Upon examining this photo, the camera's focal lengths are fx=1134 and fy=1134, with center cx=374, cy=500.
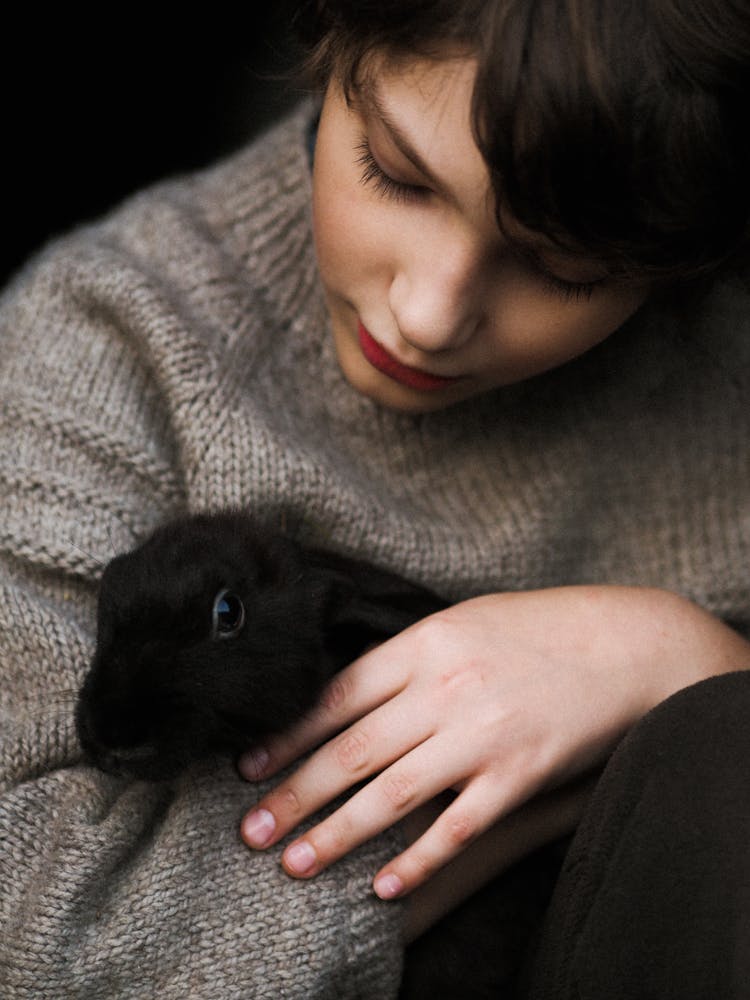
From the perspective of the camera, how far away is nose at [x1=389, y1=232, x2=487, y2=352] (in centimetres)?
94

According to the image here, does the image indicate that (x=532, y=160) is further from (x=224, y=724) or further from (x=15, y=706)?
(x=15, y=706)

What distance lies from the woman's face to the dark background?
0.68m

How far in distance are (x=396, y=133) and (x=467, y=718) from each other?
1.67 feet

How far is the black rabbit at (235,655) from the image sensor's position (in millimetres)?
864

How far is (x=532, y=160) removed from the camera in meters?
0.87

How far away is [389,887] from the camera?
3.17 ft

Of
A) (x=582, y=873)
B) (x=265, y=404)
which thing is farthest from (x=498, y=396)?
(x=582, y=873)

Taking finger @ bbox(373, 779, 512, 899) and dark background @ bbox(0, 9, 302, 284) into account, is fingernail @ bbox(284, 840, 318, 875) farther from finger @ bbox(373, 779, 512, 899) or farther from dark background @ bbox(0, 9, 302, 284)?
dark background @ bbox(0, 9, 302, 284)

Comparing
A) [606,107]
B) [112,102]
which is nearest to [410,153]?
[606,107]

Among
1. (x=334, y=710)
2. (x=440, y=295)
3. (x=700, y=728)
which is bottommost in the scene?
(x=334, y=710)

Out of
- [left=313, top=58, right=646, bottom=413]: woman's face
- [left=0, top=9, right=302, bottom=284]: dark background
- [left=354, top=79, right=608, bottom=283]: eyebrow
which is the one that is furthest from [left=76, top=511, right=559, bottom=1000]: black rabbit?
[left=0, top=9, right=302, bottom=284]: dark background

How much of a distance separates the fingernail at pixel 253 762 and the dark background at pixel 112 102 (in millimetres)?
1001

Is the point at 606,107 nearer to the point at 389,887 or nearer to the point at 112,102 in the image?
the point at 389,887

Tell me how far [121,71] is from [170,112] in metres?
0.10
